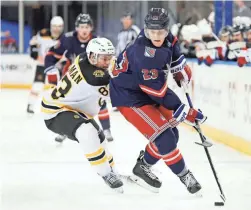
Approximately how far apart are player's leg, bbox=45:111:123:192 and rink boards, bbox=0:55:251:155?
1.85m

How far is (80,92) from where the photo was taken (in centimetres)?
415

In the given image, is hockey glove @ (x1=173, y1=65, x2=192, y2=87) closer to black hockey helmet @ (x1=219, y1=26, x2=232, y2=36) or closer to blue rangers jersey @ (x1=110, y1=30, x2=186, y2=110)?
blue rangers jersey @ (x1=110, y1=30, x2=186, y2=110)

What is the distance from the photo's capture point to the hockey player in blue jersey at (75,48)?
641cm

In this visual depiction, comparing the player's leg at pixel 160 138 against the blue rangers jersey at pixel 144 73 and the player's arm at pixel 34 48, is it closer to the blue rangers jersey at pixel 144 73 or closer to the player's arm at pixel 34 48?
the blue rangers jersey at pixel 144 73

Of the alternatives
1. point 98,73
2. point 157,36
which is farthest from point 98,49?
point 157,36

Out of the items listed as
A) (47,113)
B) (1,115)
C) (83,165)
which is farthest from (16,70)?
(47,113)

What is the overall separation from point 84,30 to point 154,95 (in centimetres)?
262

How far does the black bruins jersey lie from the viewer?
13.4 feet

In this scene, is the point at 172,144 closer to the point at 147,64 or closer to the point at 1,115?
the point at 147,64

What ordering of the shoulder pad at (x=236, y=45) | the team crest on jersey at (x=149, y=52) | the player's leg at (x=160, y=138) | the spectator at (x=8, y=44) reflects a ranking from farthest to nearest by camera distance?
the spectator at (x=8, y=44) → the shoulder pad at (x=236, y=45) → the player's leg at (x=160, y=138) → the team crest on jersey at (x=149, y=52)

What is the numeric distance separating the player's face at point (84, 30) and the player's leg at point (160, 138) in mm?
2343

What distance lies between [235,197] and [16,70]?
8.84 metres

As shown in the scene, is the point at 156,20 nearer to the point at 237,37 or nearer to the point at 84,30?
the point at 84,30

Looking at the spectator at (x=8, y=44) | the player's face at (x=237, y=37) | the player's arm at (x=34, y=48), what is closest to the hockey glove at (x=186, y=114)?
the player's face at (x=237, y=37)
